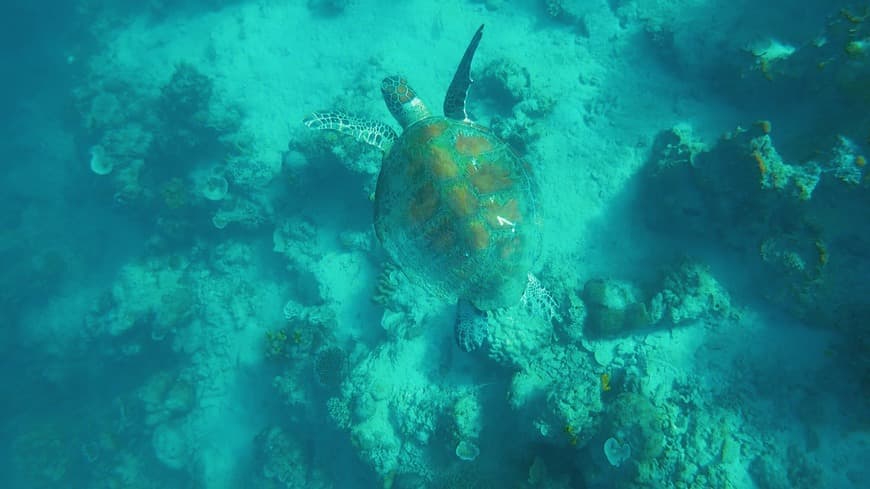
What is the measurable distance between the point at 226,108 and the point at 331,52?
294 cm

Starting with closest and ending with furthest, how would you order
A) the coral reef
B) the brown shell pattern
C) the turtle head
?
the brown shell pattern < the coral reef < the turtle head

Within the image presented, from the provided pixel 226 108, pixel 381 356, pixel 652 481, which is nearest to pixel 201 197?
pixel 226 108

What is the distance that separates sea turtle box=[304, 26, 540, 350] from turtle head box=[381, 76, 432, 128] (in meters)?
0.82

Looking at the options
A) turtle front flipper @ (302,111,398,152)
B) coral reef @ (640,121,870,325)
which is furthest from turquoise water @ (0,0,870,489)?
turtle front flipper @ (302,111,398,152)

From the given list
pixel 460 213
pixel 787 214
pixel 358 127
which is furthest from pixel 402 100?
pixel 787 214

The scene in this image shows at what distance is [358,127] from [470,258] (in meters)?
2.54

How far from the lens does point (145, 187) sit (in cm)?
1053

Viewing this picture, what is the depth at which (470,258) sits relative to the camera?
419 centimetres

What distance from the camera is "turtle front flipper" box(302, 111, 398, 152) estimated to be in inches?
212

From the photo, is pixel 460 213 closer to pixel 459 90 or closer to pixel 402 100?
pixel 459 90

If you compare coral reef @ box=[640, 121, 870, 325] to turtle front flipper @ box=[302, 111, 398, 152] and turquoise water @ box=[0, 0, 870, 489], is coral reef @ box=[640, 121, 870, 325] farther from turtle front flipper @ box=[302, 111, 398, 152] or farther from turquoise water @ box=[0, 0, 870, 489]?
turtle front flipper @ box=[302, 111, 398, 152]

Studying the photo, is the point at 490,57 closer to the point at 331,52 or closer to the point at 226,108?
the point at 331,52

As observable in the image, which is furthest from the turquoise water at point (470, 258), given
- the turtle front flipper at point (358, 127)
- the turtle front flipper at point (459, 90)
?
the turtle front flipper at point (358, 127)

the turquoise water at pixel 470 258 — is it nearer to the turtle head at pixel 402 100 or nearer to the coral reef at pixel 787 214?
the coral reef at pixel 787 214
